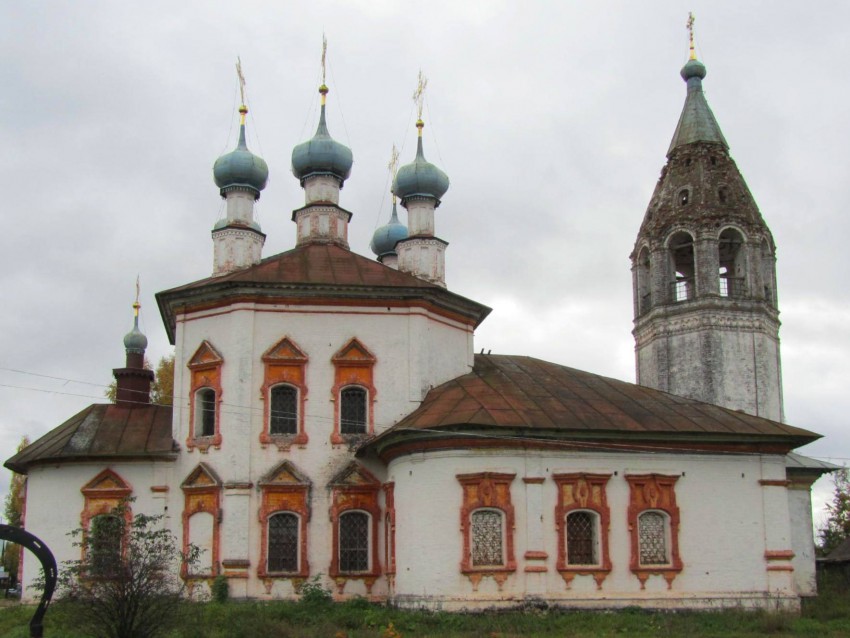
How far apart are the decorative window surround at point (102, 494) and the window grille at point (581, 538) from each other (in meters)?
9.46

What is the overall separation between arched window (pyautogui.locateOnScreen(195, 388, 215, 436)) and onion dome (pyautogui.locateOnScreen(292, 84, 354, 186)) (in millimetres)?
6760

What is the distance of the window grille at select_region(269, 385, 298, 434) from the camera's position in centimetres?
2155

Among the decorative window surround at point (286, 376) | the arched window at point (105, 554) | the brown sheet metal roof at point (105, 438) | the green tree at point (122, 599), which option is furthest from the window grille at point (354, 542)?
the green tree at point (122, 599)

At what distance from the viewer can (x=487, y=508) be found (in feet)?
63.6

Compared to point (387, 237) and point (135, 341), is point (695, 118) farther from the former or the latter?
point (135, 341)

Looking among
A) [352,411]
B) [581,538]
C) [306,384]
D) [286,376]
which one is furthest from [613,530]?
[286,376]

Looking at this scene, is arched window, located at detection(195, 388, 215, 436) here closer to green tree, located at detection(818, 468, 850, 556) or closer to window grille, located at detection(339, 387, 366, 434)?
window grille, located at detection(339, 387, 366, 434)

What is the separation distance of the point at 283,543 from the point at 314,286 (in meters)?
5.45

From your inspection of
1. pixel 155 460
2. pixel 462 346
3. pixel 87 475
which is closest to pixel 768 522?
pixel 462 346

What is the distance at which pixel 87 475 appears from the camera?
22.1 m

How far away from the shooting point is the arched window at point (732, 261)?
97.2ft

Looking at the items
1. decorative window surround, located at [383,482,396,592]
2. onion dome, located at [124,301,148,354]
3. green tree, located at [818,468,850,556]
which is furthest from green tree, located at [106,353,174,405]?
green tree, located at [818,468,850,556]

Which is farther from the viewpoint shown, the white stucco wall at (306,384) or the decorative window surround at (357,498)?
the decorative window surround at (357,498)

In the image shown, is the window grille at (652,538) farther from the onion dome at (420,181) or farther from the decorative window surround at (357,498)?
the onion dome at (420,181)
